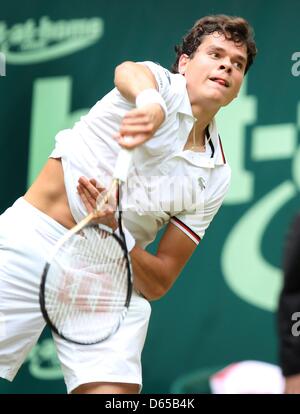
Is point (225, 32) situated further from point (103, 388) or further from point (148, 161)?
point (103, 388)

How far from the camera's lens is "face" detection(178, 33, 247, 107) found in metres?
5.18

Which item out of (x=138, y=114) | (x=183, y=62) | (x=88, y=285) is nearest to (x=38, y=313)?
(x=88, y=285)

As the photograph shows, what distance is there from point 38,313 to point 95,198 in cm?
66

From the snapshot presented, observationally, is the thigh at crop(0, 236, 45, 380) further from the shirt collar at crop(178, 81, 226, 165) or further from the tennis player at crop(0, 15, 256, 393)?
the shirt collar at crop(178, 81, 226, 165)

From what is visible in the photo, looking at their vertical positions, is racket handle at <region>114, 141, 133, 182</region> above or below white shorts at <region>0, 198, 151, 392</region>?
above

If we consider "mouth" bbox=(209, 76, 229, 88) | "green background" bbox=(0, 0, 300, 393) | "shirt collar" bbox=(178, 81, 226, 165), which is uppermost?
"mouth" bbox=(209, 76, 229, 88)

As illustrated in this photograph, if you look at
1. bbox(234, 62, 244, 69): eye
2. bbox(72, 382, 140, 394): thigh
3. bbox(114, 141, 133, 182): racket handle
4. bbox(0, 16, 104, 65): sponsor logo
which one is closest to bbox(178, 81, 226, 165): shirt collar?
bbox(234, 62, 244, 69): eye

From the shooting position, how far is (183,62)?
5.48 m

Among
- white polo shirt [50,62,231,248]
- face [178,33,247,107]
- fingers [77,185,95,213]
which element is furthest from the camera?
face [178,33,247,107]

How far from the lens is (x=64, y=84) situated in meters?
7.45

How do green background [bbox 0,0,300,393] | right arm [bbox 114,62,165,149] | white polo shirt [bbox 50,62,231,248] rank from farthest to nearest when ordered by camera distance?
green background [bbox 0,0,300,393] → white polo shirt [bbox 50,62,231,248] → right arm [bbox 114,62,165,149]

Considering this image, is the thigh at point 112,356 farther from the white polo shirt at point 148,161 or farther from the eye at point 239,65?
the eye at point 239,65

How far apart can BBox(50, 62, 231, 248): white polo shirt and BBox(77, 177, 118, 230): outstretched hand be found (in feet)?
0.43

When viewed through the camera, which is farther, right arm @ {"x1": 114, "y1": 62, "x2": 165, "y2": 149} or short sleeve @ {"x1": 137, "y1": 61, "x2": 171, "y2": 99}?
short sleeve @ {"x1": 137, "y1": 61, "x2": 171, "y2": 99}
